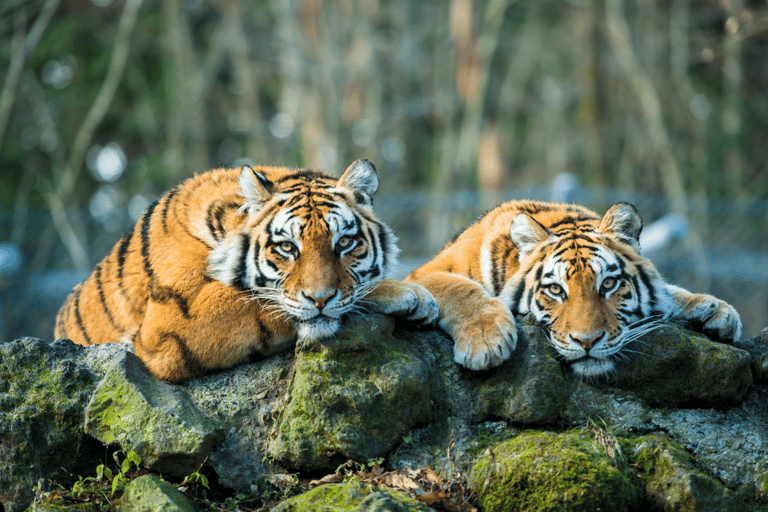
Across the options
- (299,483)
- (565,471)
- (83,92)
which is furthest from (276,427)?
(83,92)

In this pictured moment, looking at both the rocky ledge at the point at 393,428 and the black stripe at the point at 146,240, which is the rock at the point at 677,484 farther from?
the black stripe at the point at 146,240

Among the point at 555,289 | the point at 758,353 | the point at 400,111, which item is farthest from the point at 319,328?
the point at 400,111

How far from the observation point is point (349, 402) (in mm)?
3242

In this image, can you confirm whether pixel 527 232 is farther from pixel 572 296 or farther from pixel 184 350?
pixel 184 350

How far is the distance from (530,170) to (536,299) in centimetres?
1782

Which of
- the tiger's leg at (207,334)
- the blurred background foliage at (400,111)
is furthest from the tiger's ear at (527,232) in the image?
the blurred background foliage at (400,111)

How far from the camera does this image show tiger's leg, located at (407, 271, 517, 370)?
11.0 ft

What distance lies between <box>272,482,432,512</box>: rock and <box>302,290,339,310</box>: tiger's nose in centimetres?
81

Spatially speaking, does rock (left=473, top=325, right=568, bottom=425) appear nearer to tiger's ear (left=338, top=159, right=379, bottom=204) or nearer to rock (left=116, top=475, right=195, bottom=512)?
tiger's ear (left=338, top=159, right=379, bottom=204)

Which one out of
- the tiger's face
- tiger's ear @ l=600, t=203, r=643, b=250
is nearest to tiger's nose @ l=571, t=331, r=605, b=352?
the tiger's face

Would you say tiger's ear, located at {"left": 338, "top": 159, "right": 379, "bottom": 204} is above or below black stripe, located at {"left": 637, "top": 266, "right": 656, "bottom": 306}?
above

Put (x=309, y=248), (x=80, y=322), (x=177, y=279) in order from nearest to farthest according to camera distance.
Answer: (x=309, y=248) → (x=177, y=279) → (x=80, y=322)

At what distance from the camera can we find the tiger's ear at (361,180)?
12.4 feet

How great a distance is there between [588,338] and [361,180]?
1463 millimetres
